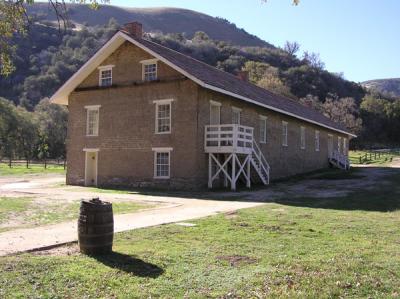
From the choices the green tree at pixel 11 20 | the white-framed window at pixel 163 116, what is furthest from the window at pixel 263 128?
the green tree at pixel 11 20

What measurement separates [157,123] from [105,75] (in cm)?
512

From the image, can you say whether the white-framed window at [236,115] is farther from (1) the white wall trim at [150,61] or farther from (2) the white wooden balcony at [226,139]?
(1) the white wall trim at [150,61]

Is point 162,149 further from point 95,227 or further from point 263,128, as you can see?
point 95,227

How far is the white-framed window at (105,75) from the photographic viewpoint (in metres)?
29.6

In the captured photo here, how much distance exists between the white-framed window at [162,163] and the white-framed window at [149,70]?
3.99 m

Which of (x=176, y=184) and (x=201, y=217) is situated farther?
(x=176, y=184)

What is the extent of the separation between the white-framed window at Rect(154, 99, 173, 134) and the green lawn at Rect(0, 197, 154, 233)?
8.85 metres

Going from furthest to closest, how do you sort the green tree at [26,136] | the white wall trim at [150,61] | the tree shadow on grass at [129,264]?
1. the green tree at [26,136]
2. the white wall trim at [150,61]
3. the tree shadow on grass at [129,264]

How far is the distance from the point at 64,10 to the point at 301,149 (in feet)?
105

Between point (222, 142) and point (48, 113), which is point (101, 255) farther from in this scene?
point (48, 113)

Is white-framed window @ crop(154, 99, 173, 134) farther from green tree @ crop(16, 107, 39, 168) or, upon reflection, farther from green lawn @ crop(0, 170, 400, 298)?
green tree @ crop(16, 107, 39, 168)

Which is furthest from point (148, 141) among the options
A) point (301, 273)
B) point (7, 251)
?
point (301, 273)

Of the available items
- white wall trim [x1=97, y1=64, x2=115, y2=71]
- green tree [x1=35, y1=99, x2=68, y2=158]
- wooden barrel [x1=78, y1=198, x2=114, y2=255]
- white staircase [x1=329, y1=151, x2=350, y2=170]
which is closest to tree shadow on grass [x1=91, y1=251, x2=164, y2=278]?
wooden barrel [x1=78, y1=198, x2=114, y2=255]

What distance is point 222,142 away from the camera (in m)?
26.2
